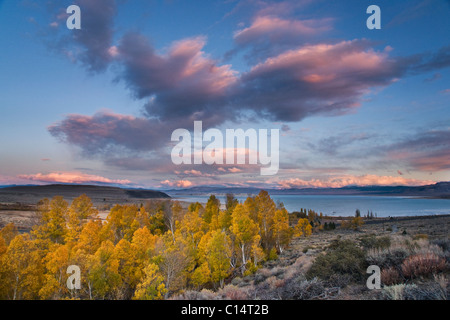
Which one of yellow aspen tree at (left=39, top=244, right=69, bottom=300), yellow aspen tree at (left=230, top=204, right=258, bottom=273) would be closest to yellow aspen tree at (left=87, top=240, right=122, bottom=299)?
yellow aspen tree at (left=39, top=244, right=69, bottom=300)

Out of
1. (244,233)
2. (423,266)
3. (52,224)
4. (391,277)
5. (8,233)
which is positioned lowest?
(244,233)

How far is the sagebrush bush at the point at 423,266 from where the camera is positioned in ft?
29.5

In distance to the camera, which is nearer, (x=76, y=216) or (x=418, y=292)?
(x=418, y=292)

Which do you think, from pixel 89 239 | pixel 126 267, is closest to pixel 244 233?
pixel 126 267

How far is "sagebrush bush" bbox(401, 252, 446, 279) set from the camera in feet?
29.5

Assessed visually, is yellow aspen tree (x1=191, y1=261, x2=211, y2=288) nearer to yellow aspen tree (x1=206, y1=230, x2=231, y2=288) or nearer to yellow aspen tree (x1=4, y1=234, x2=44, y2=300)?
yellow aspen tree (x1=206, y1=230, x2=231, y2=288)

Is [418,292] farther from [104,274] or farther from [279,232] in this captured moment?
[279,232]

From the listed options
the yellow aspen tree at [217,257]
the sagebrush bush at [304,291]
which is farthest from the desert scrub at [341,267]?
the yellow aspen tree at [217,257]

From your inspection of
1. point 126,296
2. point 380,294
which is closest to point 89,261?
point 126,296

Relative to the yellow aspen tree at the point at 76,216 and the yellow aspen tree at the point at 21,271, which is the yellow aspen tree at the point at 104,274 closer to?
the yellow aspen tree at the point at 21,271

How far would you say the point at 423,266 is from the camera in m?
9.06

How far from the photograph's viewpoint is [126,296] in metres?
25.1

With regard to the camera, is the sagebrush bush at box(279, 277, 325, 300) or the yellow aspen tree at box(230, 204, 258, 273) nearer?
the sagebrush bush at box(279, 277, 325, 300)
